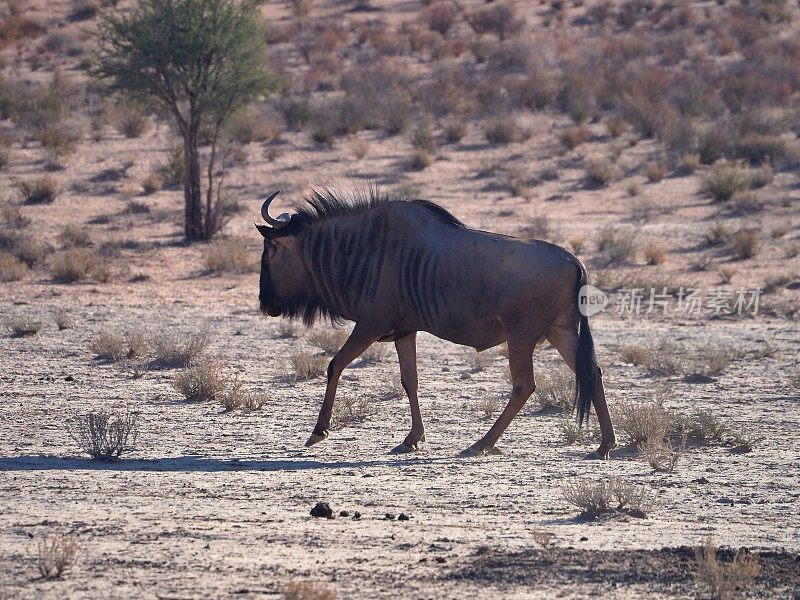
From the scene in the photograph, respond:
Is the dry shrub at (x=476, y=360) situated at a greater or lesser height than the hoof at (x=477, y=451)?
lesser

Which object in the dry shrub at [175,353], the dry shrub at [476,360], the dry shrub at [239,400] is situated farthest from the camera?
the dry shrub at [476,360]

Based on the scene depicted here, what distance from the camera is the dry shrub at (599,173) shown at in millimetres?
23156

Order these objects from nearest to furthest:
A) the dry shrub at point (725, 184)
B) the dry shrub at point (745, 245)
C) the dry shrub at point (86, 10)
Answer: the dry shrub at point (745, 245)
the dry shrub at point (725, 184)
the dry shrub at point (86, 10)

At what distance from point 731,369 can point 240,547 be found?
743cm

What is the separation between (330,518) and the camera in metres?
7.00

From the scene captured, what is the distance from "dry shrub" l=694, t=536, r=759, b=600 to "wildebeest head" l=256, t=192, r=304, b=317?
4.62 metres

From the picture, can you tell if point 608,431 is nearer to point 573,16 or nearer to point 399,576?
point 399,576

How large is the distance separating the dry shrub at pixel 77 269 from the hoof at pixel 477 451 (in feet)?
31.0

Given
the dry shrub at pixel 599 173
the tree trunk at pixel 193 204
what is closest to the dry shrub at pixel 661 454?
the tree trunk at pixel 193 204

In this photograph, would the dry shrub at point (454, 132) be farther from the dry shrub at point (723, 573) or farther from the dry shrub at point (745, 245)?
the dry shrub at point (723, 573)

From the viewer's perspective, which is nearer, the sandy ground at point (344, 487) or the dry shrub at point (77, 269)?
the sandy ground at point (344, 487)

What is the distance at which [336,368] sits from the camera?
30.4 ft

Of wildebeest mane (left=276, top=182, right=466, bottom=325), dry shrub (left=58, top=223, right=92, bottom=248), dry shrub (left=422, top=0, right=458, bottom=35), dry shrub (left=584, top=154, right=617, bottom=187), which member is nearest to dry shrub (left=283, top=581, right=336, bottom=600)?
wildebeest mane (left=276, top=182, right=466, bottom=325)

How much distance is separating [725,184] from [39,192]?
1193cm
